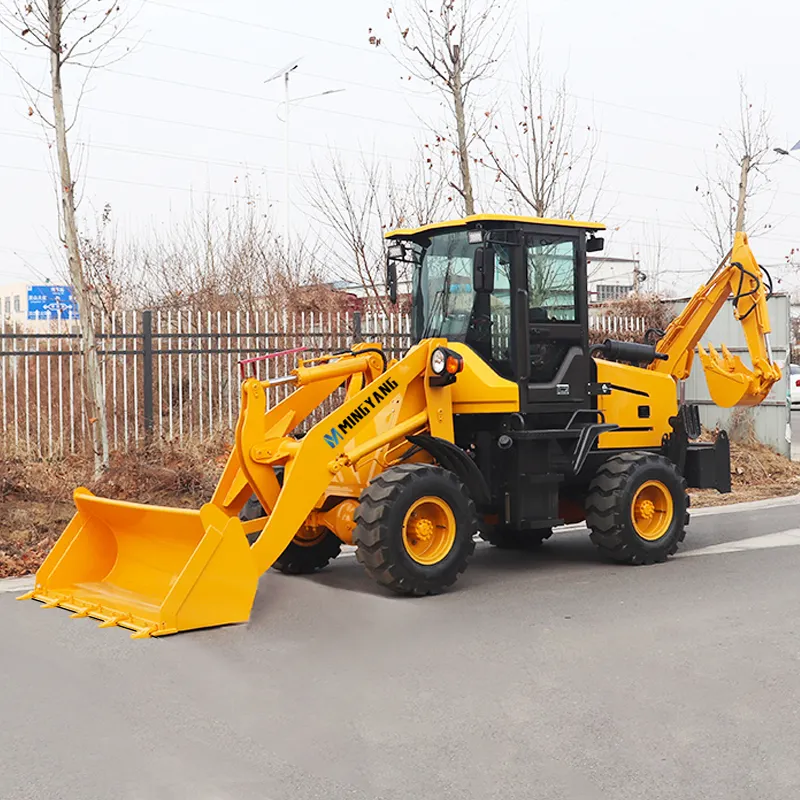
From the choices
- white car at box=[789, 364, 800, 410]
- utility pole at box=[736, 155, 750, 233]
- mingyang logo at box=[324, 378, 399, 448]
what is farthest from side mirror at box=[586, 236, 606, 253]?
white car at box=[789, 364, 800, 410]

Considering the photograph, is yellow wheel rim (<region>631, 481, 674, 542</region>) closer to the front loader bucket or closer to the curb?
the curb

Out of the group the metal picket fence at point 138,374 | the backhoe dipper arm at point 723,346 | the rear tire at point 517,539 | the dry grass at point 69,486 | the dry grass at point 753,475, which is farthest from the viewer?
the dry grass at point 753,475

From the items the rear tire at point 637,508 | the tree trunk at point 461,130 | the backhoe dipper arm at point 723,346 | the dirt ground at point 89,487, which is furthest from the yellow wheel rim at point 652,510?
the tree trunk at point 461,130

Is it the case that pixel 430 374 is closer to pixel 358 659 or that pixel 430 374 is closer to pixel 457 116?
pixel 358 659

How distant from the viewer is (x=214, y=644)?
7223 millimetres

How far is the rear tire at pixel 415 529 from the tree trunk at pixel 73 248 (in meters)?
5.58

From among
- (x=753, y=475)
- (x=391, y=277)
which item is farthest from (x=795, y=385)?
(x=391, y=277)

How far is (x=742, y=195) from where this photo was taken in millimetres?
22312

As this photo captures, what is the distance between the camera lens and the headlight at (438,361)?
9022 millimetres

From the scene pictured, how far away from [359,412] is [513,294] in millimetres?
1760

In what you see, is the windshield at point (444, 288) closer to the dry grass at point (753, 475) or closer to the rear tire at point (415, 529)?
the rear tire at point (415, 529)

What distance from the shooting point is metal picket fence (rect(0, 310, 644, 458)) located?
45.6ft

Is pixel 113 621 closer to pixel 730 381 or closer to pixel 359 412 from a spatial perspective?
pixel 359 412

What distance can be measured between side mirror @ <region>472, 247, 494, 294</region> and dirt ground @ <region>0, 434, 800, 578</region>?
2908 millimetres
